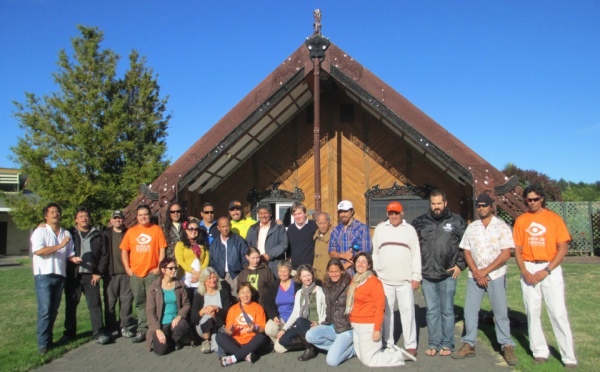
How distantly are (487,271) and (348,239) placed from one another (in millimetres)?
1714

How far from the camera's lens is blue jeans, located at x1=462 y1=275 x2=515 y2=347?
557 centimetres

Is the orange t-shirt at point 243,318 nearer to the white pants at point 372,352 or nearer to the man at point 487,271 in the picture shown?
the white pants at point 372,352

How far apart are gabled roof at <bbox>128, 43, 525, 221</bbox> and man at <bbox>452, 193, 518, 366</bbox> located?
2.45 m

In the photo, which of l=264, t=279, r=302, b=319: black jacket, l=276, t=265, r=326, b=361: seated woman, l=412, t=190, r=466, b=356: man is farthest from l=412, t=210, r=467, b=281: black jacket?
l=264, t=279, r=302, b=319: black jacket

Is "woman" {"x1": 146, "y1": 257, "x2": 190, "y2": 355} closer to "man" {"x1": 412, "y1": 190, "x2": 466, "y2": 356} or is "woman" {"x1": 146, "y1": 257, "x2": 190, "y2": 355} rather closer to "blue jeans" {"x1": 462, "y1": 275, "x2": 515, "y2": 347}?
"man" {"x1": 412, "y1": 190, "x2": 466, "y2": 356}

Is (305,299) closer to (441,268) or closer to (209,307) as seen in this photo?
(209,307)

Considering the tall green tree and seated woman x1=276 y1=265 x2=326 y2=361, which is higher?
the tall green tree

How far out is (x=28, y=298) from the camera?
435 inches

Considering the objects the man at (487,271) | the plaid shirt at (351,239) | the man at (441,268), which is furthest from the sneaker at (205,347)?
the man at (487,271)

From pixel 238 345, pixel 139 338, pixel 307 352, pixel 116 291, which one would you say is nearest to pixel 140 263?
pixel 116 291

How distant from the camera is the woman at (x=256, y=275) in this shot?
6.58 m

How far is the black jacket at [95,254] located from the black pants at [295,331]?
9.20 feet

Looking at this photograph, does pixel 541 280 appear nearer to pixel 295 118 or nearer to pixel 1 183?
pixel 295 118

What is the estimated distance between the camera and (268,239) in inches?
278
